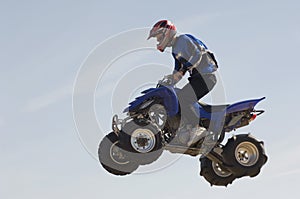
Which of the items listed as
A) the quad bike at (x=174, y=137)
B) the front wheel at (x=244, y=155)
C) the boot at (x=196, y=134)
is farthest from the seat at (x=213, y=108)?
the front wheel at (x=244, y=155)

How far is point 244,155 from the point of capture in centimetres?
1977

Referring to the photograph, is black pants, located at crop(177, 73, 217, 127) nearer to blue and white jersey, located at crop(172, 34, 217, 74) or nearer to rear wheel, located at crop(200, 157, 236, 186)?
blue and white jersey, located at crop(172, 34, 217, 74)

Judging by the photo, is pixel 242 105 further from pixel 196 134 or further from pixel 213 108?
pixel 196 134

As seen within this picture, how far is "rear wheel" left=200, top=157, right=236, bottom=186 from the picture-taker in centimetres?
2089

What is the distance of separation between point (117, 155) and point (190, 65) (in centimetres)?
330

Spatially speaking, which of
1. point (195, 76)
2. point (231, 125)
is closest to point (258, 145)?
point (231, 125)

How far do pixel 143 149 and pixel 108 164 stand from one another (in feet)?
3.34

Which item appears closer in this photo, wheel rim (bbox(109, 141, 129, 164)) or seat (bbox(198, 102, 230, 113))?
wheel rim (bbox(109, 141, 129, 164))

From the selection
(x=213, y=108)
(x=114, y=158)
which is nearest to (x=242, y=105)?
(x=213, y=108)

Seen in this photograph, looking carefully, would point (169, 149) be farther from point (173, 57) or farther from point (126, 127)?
point (173, 57)

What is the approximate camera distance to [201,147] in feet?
63.4

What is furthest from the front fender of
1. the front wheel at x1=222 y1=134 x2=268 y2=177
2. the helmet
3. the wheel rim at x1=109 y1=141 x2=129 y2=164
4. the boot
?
the front wheel at x1=222 y1=134 x2=268 y2=177

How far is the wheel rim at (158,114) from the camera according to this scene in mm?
18469

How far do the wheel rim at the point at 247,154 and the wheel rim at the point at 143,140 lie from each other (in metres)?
2.97
